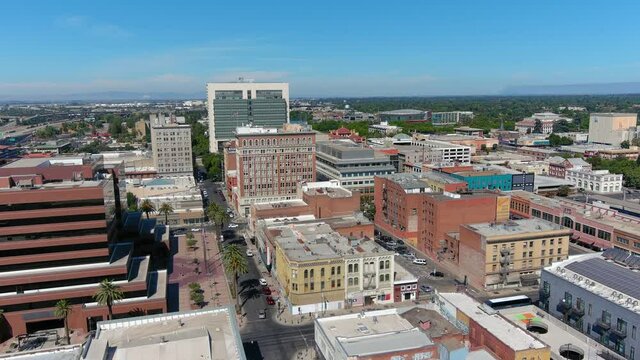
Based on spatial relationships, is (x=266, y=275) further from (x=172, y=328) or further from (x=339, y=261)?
(x=172, y=328)

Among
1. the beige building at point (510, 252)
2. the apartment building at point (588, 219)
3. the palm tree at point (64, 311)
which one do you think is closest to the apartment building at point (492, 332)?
the beige building at point (510, 252)

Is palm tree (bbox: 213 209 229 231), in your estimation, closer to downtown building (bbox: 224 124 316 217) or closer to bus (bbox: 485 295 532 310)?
downtown building (bbox: 224 124 316 217)

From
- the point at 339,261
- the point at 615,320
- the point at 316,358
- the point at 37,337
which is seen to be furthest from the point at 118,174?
the point at 615,320

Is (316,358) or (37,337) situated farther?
(37,337)

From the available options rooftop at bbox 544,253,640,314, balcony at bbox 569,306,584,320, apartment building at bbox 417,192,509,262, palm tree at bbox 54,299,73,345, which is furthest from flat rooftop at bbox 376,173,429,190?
palm tree at bbox 54,299,73,345

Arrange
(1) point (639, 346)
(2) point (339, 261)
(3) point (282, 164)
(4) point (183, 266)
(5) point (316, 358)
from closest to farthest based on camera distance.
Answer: (1) point (639, 346) < (5) point (316, 358) < (2) point (339, 261) < (4) point (183, 266) < (3) point (282, 164)

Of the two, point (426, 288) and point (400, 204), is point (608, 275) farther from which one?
point (400, 204)

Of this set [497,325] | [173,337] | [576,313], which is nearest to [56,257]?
[173,337]
